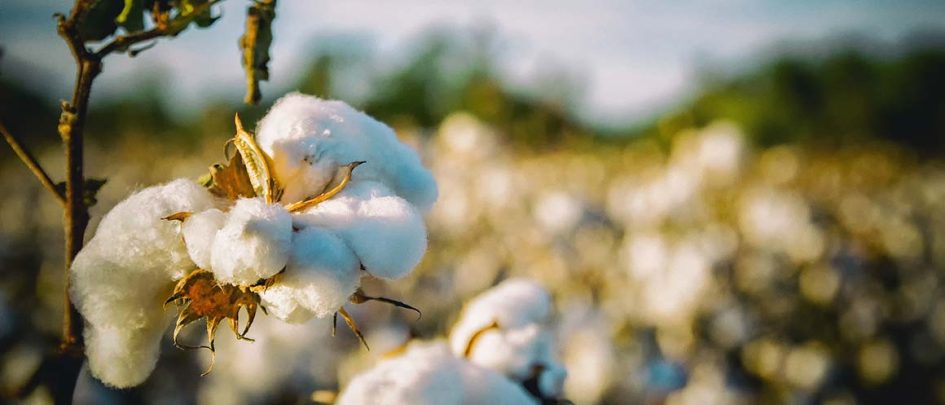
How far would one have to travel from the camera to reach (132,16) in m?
0.59

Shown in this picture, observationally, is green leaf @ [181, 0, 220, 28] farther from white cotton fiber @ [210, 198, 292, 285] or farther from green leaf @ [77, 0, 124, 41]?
white cotton fiber @ [210, 198, 292, 285]

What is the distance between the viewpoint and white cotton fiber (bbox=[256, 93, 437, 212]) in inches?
19.6

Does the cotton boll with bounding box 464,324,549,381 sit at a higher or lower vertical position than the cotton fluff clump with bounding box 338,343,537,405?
lower

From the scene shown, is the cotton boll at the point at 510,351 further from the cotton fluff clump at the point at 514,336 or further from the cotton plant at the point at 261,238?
the cotton plant at the point at 261,238

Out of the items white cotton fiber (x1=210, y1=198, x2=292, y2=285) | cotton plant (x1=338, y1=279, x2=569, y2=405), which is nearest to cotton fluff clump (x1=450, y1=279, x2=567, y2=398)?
cotton plant (x1=338, y1=279, x2=569, y2=405)

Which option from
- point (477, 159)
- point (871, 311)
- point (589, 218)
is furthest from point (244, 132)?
point (477, 159)

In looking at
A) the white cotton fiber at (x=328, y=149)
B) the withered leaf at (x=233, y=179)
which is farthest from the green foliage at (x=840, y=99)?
the withered leaf at (x=233, y=179)

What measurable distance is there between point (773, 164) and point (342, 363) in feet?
17.6

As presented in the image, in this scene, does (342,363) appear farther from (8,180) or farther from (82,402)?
(8,180)

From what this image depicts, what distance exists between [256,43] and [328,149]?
0.51ft

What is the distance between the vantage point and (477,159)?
15.5 feet

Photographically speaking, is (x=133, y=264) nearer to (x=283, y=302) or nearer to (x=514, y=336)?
(x=283, y=302)

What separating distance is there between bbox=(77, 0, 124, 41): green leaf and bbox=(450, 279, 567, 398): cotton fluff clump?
1.63 feet

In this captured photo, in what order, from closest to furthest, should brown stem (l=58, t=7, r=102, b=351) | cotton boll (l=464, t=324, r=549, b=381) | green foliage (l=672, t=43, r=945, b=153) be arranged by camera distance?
brown stem (l=58, t=7, r=102, b=351) < cotton boll (l=464, t=324, r=549, b=381) < green foliage (l=672, t=43, r=945, b=153)
